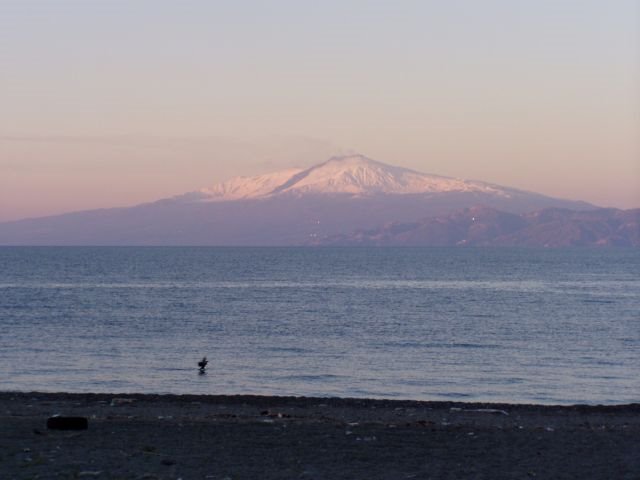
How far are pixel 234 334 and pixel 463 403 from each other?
2272cm

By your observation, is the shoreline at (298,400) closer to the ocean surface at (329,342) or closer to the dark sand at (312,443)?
the dark sand at (312,443)

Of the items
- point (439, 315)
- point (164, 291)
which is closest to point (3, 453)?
point (439, 315)

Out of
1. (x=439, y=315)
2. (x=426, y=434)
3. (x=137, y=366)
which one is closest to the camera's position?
(x=426, y=434)

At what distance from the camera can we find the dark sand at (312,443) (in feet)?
44.7

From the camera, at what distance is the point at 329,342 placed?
138 ft

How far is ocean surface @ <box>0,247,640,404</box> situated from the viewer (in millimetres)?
29188

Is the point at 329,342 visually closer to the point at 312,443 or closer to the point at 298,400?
the point at 298,400

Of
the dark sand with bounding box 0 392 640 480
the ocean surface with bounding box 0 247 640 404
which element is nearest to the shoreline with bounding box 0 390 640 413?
the dark sand with bounding box 0 392 640 480

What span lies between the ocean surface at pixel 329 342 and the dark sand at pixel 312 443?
6370 mm

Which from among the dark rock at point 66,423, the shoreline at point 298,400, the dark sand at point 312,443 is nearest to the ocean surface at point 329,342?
the shoreline at point 298,400

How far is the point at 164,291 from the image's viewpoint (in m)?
86.9

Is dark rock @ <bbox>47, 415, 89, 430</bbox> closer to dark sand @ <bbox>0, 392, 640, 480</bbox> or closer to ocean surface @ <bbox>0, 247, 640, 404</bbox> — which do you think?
dark sand @ <bbox>0, 392, 640, 480</bbox>

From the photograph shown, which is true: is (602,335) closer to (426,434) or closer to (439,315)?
(439,315)

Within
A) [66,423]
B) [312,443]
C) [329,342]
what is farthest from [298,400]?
[329,342]
